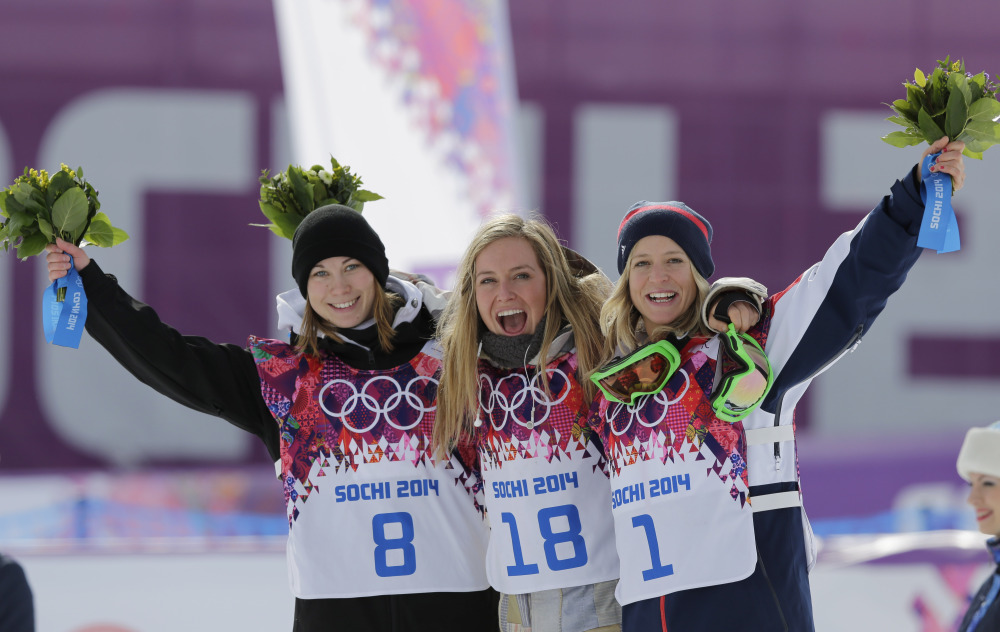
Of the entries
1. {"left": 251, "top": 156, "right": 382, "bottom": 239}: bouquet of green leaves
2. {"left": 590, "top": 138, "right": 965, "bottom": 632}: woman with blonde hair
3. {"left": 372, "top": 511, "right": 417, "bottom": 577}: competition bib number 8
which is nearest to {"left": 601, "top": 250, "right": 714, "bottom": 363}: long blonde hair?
{"left": 590, "top": 138, "right": 965, "bottom": 632}: woman with blonde hair

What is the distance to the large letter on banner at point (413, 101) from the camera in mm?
5098

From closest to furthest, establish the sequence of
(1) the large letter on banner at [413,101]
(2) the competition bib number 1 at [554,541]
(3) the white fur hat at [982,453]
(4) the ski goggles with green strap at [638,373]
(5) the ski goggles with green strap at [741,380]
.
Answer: (5) the ski goggles with green strap at [741,380]
(4) the ski goggles with green strap at [638,373]
(2) the competition bib number 1 at [554,541]
(3) the white fur hat at [982,453]
(1) the large letter on banner at [413,101]

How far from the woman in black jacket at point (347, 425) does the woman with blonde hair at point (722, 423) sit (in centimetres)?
50

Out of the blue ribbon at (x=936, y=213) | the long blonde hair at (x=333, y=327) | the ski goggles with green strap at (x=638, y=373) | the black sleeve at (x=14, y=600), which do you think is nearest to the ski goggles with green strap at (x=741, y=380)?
the ski goggles with green strap at (x=638, y=373)

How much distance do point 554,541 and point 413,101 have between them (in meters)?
3.08

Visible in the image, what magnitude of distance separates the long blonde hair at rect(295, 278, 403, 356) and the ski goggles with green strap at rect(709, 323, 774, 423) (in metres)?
0.90

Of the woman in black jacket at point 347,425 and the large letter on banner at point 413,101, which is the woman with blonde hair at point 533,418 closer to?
the woman in black jacket at point 347,425

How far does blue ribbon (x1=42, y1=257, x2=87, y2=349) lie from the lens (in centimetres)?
261

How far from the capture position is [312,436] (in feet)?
9.02

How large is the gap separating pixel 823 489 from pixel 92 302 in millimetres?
5538

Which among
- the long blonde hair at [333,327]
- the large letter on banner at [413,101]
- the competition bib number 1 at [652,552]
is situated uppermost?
the large letter on banner at [413,101]

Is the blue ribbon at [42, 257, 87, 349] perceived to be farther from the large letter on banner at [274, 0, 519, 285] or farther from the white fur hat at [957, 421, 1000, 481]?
the white fur hat at [957, 421, 1000, 481]

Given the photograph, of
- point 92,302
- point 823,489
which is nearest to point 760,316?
point 92,302

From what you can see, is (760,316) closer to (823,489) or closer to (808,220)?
(823,489)
